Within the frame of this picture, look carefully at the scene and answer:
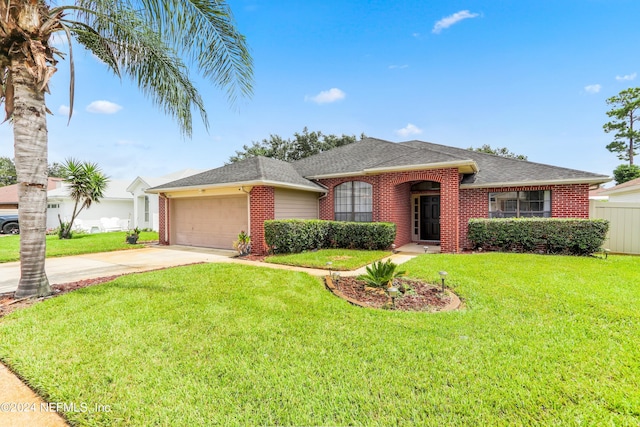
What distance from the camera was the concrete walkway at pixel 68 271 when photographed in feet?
7.58

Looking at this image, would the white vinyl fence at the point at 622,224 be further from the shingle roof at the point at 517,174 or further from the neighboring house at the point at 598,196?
the shingle roof at the point at 517,174

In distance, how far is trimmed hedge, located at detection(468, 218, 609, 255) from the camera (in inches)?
352

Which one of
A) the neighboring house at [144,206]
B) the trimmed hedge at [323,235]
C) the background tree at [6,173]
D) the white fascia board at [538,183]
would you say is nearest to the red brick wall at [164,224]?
the trimmed hedge at [323,235]

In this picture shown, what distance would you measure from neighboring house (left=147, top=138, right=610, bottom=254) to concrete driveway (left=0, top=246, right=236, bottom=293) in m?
2.01

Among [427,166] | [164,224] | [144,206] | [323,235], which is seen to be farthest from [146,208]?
[427,166]

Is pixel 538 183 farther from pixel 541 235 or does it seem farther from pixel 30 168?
pixel 30 168

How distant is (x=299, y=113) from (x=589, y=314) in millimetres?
16246

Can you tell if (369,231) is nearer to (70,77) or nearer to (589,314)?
(589,314)

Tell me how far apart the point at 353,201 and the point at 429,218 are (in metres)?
3.95

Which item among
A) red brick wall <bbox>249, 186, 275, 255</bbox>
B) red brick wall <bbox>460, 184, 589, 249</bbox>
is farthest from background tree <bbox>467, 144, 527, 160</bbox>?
red brick wall <bbox>249, 186, 275, 255</bbox>

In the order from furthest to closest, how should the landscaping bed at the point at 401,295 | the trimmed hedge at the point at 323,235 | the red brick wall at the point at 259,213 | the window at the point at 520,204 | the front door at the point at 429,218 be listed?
the front door at the point at 429,218 < the window at the point at 520,204 < the red brick wall at the point at 259,213 < the trimmed hedge at the point at 323,235 < the landscaping bed at the point at 401,295

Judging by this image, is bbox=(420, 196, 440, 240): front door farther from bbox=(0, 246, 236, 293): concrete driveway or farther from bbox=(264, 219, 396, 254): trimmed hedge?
bbox=(0, 246, 236, 293): concrete driveway

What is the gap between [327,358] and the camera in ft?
9.82

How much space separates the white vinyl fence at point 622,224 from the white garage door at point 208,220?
13.7m
